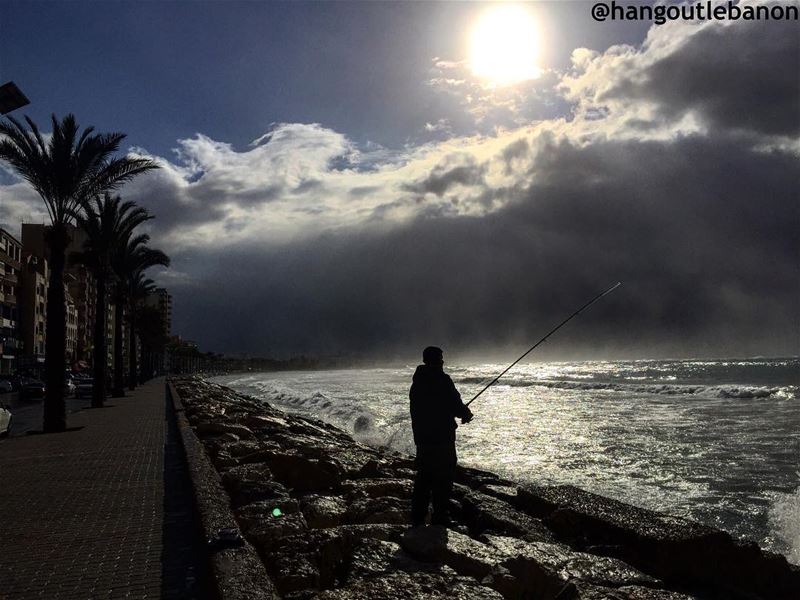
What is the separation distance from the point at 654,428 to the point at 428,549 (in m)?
14.3

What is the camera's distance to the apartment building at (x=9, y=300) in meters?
64.6

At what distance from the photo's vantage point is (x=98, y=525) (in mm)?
5859

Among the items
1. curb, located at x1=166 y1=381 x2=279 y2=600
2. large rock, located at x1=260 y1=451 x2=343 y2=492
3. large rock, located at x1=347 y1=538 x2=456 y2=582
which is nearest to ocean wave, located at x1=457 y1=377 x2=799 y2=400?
large rock, located at x1=260 y1=451 x2=343 y2=492

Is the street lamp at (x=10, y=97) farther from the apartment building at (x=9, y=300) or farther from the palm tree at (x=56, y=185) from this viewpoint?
the apartment building at (x=9, y=300)

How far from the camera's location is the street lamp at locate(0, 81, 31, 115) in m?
9.20

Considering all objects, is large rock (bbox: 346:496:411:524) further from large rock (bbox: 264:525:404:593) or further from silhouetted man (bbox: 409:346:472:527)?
large rock (bbox: 264:525:404:593)

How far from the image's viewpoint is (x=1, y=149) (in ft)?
50.2

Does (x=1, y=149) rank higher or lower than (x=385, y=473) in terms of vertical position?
higher

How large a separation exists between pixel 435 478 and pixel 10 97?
8011 millimetres

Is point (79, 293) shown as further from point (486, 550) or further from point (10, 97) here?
point (486, 550)

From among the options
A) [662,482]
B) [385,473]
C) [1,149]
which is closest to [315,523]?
[385,473]

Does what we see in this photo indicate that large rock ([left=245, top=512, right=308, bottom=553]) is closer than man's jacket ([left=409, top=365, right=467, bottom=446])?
Yes

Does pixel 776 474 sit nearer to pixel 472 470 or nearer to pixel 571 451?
pixel 571 451

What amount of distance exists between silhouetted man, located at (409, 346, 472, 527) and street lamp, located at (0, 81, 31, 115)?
7211 mm
